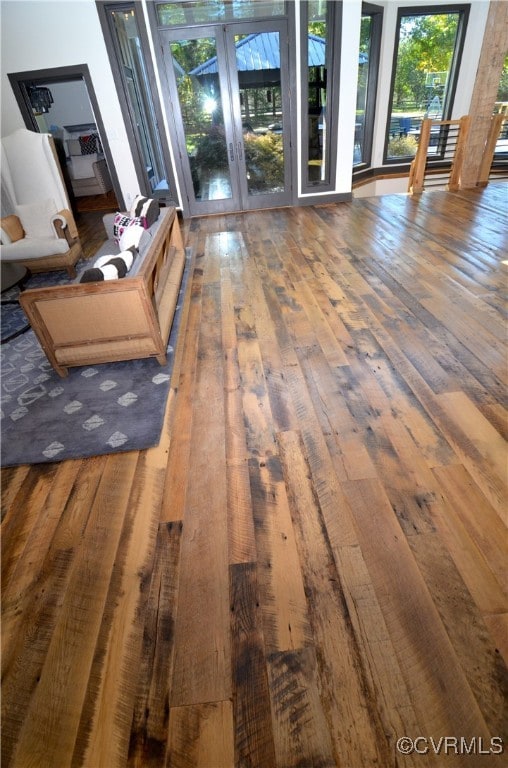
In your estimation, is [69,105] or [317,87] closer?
[317,87]

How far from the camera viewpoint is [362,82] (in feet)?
23.2

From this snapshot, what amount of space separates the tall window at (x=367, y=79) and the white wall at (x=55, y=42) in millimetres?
4154

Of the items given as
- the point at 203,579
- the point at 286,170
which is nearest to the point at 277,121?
the point at 286,170

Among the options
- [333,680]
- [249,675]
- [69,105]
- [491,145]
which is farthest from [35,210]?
[69,105]

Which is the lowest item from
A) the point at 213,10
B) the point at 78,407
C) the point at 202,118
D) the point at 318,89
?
the point at 78,407

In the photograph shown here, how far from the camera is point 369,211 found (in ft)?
18.5

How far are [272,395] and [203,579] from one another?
1.16 meters

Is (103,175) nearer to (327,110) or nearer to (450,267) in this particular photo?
(327,110)

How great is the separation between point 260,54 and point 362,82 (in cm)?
284

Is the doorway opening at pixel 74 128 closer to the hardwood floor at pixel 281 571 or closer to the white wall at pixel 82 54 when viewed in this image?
the white wall at pixel 82 54

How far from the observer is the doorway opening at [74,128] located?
Answer: 540 cm

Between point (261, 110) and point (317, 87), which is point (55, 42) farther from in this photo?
point (317, 87)

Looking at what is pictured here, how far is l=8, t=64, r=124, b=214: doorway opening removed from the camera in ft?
17.7

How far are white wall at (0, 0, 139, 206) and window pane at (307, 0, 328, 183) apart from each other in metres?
2.84
